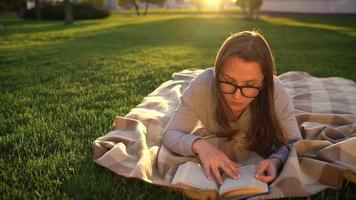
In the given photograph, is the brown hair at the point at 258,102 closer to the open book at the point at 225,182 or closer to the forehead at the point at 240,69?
the forehead at the point at 240,69

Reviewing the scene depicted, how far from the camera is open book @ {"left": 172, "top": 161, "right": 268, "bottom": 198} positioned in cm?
229

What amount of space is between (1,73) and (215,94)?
15.6 ft

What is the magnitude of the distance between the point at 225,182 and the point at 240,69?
0.67m

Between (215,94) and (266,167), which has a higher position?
(215,94)

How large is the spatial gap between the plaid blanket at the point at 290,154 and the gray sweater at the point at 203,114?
0.31ft

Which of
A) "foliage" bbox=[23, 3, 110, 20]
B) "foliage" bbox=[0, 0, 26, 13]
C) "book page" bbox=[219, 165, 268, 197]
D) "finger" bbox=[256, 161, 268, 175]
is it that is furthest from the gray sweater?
"foliage" bbox=[0, 0, 26, 13]

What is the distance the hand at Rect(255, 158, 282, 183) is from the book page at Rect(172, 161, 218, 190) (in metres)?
0.27

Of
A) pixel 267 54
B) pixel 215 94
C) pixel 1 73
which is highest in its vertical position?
pixel 267 54

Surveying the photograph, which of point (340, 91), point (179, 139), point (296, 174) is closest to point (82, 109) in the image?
point (179, 139)

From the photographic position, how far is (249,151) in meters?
2.86

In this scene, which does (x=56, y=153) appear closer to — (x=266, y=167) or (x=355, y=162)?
(x=266, y=167)

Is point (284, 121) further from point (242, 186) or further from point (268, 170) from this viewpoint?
point (242, 186)

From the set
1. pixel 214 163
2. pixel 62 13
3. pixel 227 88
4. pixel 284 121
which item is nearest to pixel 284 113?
pixel 284 121

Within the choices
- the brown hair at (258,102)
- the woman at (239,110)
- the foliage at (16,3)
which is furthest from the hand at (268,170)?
the foliage at (16,3)
